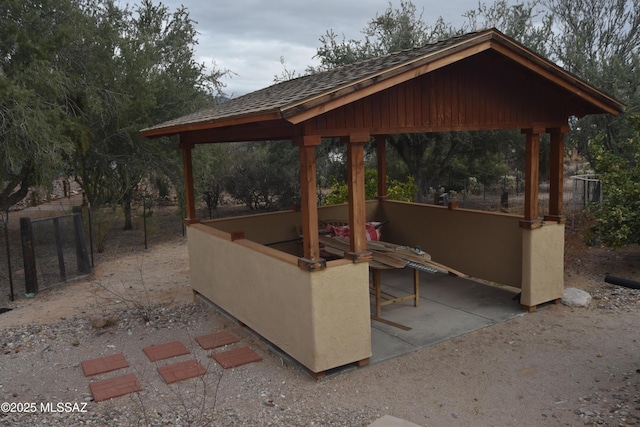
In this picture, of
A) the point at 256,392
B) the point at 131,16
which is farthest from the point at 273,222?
the point at 131,16

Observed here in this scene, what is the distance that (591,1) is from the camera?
15.4 metres

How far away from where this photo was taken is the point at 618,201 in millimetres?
8406

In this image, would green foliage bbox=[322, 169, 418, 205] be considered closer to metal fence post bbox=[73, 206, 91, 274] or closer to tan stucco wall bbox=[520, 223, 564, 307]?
tan stucco wall bbox=[520, 223, 564, 307]

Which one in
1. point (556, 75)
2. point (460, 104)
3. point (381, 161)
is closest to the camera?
point (460, 104)

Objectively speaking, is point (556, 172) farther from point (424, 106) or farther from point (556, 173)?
point (424, 106)

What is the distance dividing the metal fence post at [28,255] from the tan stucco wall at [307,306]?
14.5 ft

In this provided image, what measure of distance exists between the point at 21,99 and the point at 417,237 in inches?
293

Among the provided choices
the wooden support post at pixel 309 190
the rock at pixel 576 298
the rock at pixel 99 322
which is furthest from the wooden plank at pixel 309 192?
the rock at pixel 576 298

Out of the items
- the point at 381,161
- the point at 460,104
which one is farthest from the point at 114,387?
the point at 381,161

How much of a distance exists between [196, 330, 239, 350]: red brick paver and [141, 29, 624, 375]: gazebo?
0.88ft

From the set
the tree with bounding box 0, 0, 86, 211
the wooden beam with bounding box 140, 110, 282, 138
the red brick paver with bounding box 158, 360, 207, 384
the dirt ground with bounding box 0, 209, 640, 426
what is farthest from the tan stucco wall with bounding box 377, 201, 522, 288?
the tree with bounding box 0, 0, 86, 211

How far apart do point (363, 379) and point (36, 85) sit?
8572 mm

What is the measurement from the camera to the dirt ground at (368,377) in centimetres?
447

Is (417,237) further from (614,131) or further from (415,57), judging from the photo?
(614,131)
